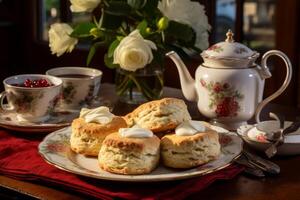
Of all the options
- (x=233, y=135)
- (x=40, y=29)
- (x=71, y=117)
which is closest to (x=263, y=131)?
(x=233, y=135)

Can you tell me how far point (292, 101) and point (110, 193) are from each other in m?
1.67

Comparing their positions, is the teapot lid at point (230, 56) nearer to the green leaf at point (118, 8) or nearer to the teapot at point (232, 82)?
the teapot at point (232, 82)

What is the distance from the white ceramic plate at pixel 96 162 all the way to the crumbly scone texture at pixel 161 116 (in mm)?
89

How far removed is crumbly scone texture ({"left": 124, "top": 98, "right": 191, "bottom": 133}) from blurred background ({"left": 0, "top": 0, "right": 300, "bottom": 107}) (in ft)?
4.72

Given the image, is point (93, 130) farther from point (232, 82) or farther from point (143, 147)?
point (232, 82)

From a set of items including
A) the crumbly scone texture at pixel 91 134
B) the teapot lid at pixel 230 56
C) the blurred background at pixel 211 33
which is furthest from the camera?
the blurred background at pixel 211 33

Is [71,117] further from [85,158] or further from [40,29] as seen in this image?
[40,29]

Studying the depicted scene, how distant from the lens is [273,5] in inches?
101

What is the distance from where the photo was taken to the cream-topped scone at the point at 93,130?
3.68 ft

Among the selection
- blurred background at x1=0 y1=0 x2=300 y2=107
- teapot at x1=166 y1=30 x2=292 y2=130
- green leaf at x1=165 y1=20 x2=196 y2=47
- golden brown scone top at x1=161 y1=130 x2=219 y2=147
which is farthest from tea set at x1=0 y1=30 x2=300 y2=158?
blurred background at x1=0 y1=0 x2=300 y2=107

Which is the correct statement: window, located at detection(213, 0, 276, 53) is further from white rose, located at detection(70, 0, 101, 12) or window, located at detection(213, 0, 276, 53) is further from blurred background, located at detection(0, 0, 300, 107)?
white rose, located at detection(70, 0, 101, 12)

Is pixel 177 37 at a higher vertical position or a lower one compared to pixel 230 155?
higher

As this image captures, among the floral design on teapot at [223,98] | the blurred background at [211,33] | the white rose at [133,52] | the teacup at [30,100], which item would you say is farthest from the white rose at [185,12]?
the blurred background at [211,33]

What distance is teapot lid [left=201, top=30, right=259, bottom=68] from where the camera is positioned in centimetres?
133
